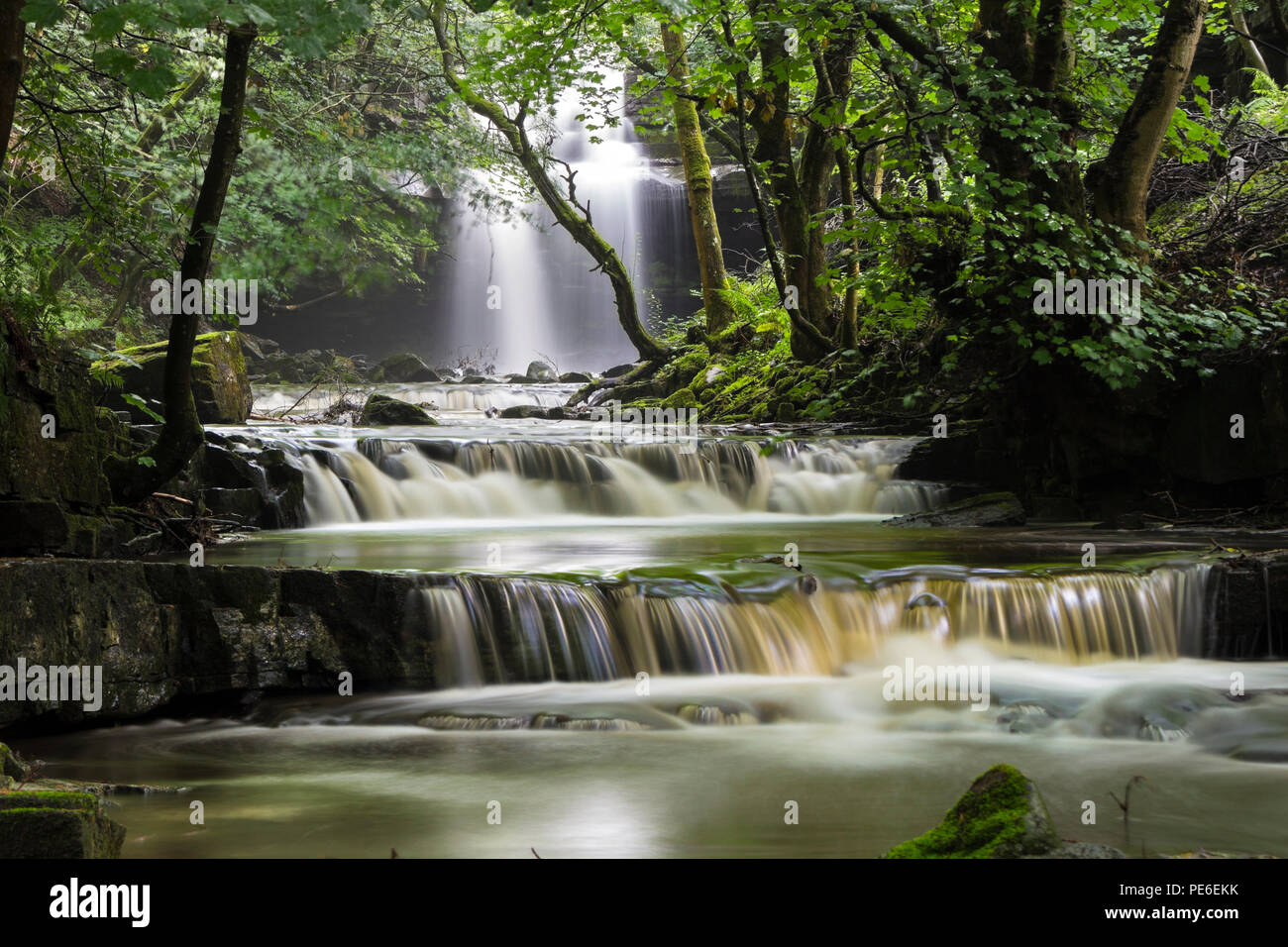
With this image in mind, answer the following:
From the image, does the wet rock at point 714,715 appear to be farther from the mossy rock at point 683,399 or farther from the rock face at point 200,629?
the mossy rock at point 683,399

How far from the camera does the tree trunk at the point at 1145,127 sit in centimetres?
903

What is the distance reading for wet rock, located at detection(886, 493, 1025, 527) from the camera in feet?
33.5

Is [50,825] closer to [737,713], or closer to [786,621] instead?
[737,713]

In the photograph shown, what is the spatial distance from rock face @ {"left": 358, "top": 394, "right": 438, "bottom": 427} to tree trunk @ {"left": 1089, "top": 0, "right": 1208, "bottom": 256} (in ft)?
34.9

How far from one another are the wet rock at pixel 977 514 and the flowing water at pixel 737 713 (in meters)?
0.58

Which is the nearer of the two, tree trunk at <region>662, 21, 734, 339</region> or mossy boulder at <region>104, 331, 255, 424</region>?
mossy boulder at <region>104, 331, 255, 424</region>

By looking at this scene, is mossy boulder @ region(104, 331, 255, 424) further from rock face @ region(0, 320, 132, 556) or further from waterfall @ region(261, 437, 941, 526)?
rock face @ region(0, 320, 132, 556)

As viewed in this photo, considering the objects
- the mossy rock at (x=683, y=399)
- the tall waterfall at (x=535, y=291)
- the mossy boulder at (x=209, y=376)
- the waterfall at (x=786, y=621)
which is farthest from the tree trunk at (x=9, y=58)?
the tall waterfall at (x=535, y=291)

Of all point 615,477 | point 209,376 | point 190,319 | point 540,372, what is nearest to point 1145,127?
point 615,477

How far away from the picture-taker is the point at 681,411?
59.0 feet

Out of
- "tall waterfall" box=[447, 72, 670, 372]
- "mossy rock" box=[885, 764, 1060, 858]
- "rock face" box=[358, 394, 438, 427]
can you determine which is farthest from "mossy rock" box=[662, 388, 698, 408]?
"tall waterfall" box=[447, 72, 670, 372]

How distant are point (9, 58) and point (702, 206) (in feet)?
48.8
